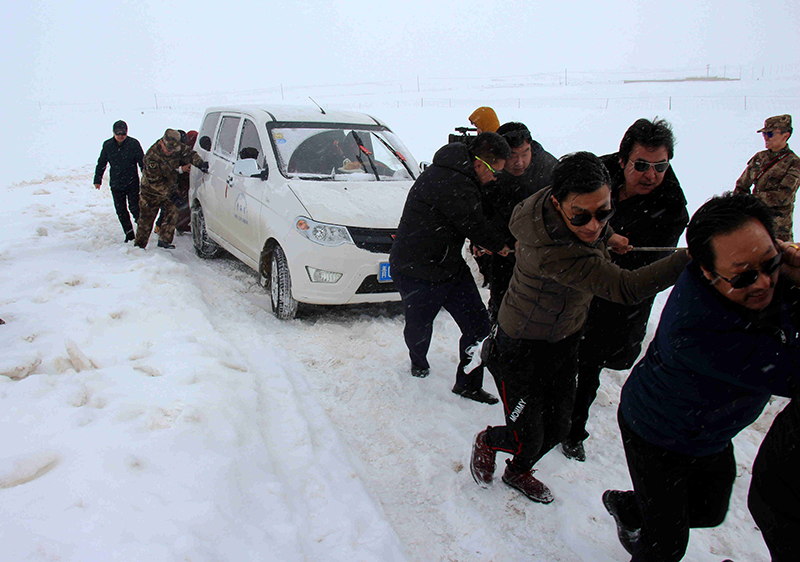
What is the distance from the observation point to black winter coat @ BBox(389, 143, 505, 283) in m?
3.36

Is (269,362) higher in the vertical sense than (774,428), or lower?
lower

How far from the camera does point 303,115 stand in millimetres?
5879

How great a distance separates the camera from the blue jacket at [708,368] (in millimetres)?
1577

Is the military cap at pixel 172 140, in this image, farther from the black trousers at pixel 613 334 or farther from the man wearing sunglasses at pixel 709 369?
the man wearing sunglasses at pixel 709 369

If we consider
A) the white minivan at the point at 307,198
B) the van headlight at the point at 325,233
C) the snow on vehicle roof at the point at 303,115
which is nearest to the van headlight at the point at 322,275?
the white minivan at the point at 307,198

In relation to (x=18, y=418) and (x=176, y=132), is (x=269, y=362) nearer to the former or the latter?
(x=18, y=418)

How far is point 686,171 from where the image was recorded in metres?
10.5

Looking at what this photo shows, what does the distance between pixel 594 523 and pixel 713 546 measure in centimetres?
56

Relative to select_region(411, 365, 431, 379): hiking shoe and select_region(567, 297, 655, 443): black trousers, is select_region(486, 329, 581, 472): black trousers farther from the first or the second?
select_region(411, 365, 431, 379): hiking shoe

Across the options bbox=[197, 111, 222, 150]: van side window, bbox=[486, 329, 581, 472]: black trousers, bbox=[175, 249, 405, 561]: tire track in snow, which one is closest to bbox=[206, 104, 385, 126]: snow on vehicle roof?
bbox=[197, 111, 222, 150]: van side window

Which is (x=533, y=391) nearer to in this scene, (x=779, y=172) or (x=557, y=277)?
(x=557, y=277)

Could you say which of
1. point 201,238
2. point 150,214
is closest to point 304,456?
point 201,238

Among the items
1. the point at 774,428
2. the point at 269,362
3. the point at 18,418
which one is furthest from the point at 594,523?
the point at 18,418

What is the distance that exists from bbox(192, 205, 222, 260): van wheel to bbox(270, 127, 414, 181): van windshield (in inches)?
86.3
